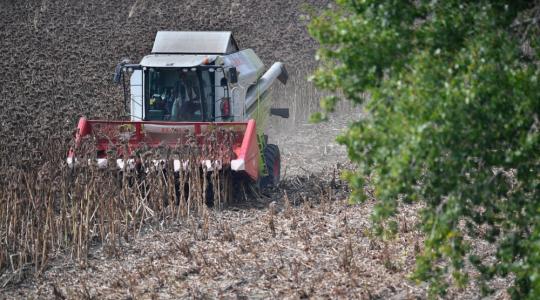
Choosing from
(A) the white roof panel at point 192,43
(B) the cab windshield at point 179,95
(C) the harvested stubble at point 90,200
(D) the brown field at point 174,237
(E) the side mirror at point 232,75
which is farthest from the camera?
(A) the white roof panel at point 192,43

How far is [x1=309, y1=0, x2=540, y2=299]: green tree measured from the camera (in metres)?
5.23

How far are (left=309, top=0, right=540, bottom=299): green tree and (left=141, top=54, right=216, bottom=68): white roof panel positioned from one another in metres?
8.40

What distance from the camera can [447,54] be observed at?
5.68 m

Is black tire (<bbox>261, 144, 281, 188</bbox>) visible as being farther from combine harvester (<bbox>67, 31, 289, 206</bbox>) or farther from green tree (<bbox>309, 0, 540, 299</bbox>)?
green tree (<bbox>309, 0, 540, 299</bbox>)

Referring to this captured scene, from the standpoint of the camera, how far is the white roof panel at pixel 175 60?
47.1 ft

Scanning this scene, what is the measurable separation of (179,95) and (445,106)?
385 inches

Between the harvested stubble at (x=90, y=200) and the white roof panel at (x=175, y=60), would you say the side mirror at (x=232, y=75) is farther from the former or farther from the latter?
the harvested stubble at (x=90, y=200)

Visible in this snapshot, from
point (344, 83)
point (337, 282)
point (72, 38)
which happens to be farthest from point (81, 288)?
point (72, 38)

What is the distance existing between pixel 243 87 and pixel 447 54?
31.4ft

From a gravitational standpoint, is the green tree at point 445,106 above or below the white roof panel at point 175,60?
above

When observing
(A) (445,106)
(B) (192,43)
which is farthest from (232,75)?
(A) (445,106)

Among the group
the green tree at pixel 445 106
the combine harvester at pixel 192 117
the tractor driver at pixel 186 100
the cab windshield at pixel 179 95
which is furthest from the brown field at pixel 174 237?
the tractor driver at pixel 186 100

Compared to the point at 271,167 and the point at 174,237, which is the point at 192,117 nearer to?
the point at 271,167

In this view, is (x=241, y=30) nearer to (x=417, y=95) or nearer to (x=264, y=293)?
(x=264, y=293)
